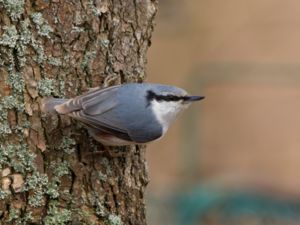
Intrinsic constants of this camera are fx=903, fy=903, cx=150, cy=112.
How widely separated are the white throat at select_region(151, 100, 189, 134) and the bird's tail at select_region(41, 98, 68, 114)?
0.98ft

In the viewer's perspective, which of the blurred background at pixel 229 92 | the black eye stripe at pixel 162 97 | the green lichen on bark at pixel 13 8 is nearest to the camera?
the green lichen on bark at pixel 13 8

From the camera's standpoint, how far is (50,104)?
8.17 feet

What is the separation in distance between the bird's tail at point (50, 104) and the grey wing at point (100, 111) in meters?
0.03

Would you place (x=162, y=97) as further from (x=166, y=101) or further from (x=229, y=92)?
(x=229, y=92)

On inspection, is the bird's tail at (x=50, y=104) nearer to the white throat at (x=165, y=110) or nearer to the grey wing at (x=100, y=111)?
the grey wing at (x=100, y=111)

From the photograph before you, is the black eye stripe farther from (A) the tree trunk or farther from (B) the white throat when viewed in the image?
(A) the tree trunk

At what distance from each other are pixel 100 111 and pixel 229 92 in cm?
458

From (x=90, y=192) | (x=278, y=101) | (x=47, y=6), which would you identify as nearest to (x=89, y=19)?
(x=47, y=6)

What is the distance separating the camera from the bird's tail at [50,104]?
2479 millimetres

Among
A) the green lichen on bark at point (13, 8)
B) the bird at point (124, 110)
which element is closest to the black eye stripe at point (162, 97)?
the bird at point (124, 110)

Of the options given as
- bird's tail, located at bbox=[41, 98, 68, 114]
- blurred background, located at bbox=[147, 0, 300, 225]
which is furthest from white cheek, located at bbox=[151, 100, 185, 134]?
blurred background, located at bbox=[147, 0, 300, 225]

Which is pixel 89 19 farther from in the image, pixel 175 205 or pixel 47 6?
pixel 175 205

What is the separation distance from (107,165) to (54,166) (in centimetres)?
18

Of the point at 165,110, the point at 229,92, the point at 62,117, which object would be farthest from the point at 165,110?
the point at 229,92
